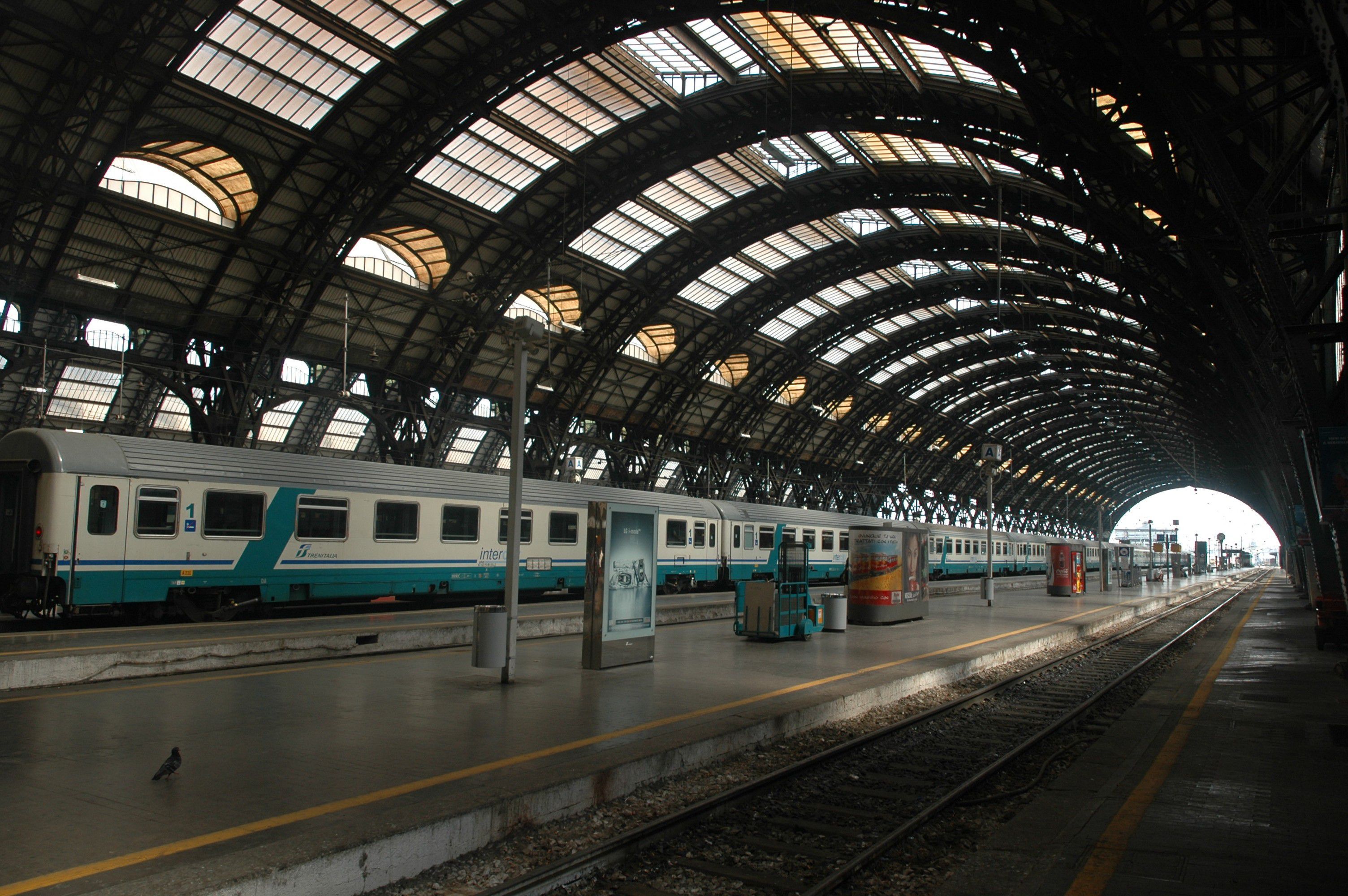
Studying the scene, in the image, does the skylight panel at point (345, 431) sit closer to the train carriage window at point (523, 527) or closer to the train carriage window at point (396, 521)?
the train carriage window at point (523, 527)

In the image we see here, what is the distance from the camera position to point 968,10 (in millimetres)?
19359

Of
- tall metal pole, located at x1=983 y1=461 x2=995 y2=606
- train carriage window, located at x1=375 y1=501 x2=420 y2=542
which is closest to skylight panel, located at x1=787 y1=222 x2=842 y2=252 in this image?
tall metal pole, located at x1=983 y1=461 x2=995 y2=606

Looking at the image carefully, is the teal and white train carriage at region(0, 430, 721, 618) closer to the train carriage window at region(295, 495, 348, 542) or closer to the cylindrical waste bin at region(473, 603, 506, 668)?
the train carriage window at region(295, 495, 348, 542)

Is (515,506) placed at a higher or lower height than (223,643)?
higher

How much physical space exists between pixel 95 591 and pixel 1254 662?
874 inches

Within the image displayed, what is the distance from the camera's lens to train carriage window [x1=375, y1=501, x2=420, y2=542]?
20469 millimetres

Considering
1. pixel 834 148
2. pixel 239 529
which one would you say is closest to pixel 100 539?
pixel 239 529

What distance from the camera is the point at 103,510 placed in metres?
15.5

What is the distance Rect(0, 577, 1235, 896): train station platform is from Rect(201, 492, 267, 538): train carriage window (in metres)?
5.41

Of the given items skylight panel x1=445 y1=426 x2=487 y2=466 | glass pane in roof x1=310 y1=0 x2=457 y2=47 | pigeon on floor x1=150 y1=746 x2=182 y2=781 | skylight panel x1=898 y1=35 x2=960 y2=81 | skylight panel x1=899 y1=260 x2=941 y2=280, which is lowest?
pigeon on floor x1=150 y1=746 x2=182 y2=781

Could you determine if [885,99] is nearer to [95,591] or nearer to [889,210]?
[889,210]

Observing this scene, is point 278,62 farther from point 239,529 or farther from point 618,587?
point 618,587

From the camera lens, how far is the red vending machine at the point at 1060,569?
A: 37.4 metres

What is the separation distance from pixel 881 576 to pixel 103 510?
16.4m
